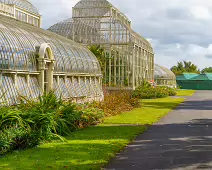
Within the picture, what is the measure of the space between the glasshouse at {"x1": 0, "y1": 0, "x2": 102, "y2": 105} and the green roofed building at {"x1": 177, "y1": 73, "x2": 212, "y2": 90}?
65.1 meters

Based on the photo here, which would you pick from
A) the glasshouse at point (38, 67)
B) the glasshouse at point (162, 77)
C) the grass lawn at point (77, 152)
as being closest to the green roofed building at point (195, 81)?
the glasshouse at point (162, 77)

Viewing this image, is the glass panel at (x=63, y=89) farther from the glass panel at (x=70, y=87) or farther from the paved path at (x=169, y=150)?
the paved path at (x=169, y=150)

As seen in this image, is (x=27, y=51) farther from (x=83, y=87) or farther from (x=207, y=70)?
(x=207, y=70)

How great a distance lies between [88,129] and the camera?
50.6 feet

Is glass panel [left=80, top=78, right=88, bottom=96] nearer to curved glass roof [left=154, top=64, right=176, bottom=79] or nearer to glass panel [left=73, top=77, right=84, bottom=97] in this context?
glass panel [left=73, top=77, right=84, bottom=97]

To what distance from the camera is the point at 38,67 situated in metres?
18.7

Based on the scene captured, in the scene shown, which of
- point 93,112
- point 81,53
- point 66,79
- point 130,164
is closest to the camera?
point 130,164

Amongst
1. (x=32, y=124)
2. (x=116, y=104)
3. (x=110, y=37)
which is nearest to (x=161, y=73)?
(x=110, y=37)

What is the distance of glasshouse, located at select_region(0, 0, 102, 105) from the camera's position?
52.4ft

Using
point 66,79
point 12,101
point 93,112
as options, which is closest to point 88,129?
point 93,112

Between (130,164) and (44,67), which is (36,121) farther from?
(44,67)

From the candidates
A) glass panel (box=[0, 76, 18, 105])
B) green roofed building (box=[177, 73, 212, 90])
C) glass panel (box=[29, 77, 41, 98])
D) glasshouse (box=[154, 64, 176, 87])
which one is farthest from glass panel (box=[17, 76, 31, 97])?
green roofed building (box=[177, 73, 212, 90])

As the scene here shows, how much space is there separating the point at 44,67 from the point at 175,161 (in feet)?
36.2

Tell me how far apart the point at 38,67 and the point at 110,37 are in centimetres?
2410
